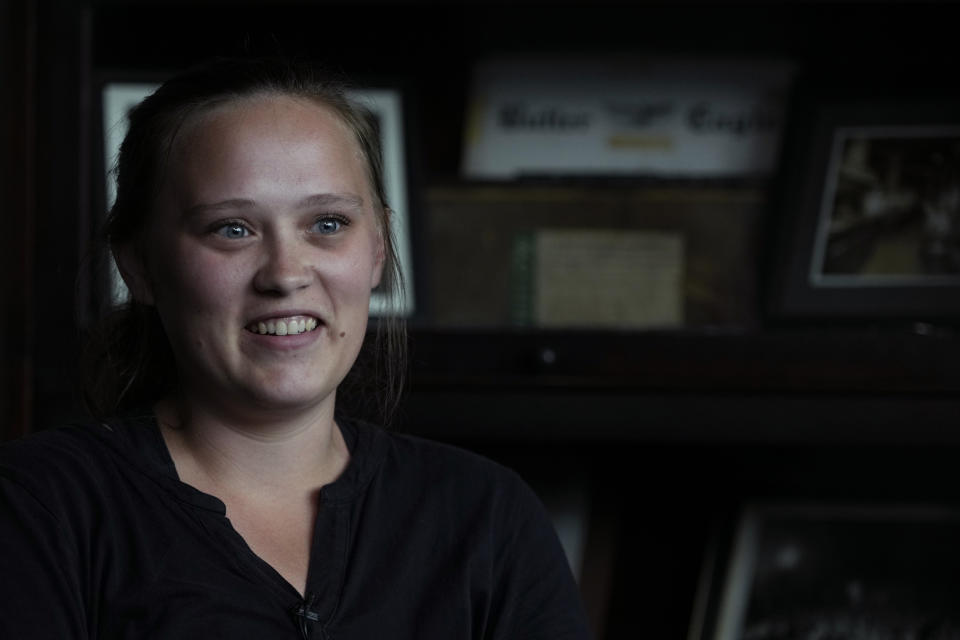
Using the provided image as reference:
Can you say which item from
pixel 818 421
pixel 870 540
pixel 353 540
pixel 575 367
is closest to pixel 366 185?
pixel 353 540

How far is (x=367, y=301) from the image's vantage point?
1.13 metres

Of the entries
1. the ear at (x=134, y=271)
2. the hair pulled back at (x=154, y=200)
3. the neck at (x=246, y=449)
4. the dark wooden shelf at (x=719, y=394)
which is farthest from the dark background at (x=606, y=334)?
the neck at (x=246, y=449)

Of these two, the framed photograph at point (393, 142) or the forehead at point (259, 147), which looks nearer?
the forehead at point (259, 147)

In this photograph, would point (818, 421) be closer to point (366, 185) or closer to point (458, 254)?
point (458, 254)

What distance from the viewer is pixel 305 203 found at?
1076 millimetres

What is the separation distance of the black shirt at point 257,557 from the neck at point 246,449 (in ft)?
0.08

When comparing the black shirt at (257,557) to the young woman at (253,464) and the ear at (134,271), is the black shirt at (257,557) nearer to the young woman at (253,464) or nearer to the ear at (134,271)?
the young woman at (253,464)

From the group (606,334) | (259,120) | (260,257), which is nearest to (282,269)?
(260,257)

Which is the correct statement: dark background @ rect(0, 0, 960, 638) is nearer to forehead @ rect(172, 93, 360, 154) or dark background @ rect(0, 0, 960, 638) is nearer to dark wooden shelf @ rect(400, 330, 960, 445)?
dark wooden shelf @ rect(400, 330, 960, 445)

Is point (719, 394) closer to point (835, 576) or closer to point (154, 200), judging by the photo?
point (835, 576)

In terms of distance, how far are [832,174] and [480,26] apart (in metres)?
0.50

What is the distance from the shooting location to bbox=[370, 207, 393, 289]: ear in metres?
1.21

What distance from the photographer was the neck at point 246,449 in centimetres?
112

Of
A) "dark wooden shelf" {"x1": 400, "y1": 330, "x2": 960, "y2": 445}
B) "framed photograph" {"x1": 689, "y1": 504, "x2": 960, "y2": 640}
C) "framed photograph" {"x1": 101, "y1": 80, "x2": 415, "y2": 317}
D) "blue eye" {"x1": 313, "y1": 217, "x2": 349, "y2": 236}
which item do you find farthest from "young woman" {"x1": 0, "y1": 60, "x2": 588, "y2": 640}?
"framed photograph" {"x1": 689, "y1": 504, "x2": 960, "y2": 640}
